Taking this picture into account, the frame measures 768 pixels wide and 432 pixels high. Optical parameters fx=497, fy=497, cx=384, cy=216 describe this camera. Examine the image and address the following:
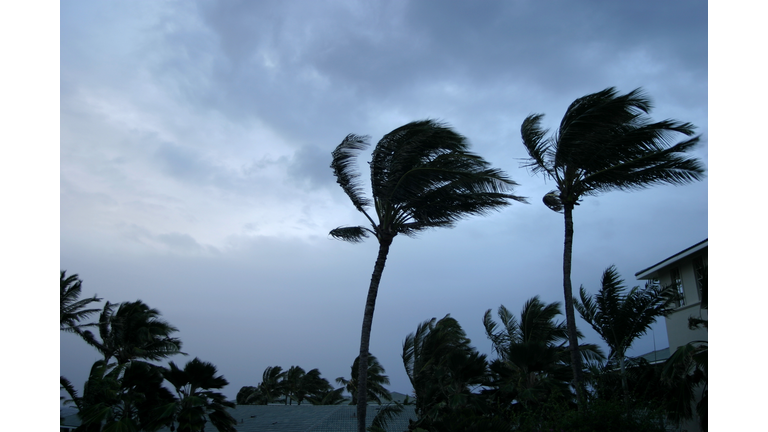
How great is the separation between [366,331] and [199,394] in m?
5.48

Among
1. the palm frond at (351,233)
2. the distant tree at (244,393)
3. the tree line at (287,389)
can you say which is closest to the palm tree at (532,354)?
the palm frond at (351,233)

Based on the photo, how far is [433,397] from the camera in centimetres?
1853

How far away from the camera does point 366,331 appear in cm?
1440

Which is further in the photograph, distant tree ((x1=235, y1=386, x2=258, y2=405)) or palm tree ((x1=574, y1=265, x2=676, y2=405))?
distant tree ((x1=235, y1=386, x2=258, y2=405))

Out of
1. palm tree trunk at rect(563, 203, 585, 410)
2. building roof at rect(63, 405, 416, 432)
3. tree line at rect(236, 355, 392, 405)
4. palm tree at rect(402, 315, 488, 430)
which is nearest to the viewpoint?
palm tree trunk at rect(563, 203, 585, 410)

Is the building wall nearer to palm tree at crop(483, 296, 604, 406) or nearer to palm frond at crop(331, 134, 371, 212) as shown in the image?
palm tree at crop(483, 296, 604, 406)

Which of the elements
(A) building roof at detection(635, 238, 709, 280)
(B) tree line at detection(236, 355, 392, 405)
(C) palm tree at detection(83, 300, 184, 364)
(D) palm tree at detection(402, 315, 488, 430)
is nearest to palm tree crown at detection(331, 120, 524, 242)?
(D) palm tree at detection(402, 315, 488, 430)

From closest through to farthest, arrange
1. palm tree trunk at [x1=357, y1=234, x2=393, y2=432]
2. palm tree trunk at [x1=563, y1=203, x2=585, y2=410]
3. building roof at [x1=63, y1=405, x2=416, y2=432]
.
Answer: palm tree trunk at [x1=563, y1=203, x2=585, y2=410] < palm tree trunk at [x1=357, y1=234, x2=393, y2=432] < building roof at [x1=63, y1=405, x2=416, y2=432]

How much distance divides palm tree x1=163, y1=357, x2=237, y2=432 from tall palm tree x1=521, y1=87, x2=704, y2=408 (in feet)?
34.1

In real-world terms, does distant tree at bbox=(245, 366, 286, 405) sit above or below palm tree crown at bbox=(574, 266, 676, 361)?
below

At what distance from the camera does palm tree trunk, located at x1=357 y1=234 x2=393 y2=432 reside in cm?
1375

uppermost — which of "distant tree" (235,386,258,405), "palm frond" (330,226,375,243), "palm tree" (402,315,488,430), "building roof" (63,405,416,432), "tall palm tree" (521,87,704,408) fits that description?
"tall palm tree" (521,87,704,408)
